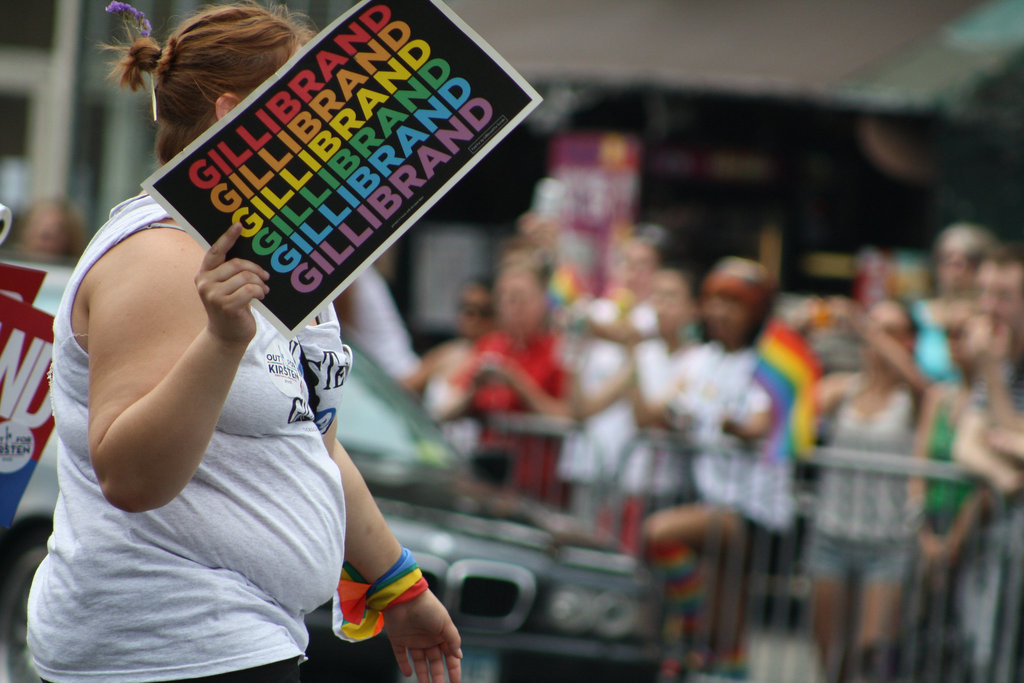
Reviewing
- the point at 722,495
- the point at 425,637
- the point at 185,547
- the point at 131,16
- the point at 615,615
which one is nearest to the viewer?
the point at 185,547

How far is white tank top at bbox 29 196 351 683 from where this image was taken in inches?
73.3

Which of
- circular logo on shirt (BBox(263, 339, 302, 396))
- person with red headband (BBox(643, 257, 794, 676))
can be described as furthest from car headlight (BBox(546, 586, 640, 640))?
circular logo on shirt (BBox(263, 339, 302, 396))

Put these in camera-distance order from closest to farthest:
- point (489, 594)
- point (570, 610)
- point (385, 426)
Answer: point (489, 594) < point (570, 610) < point (385, 426)

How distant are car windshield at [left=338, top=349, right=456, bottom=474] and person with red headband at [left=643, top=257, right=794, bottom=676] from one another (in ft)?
4.38

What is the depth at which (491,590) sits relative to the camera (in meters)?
4.56

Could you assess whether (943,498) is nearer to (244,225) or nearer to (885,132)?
(244,225)

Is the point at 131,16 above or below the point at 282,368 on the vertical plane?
above

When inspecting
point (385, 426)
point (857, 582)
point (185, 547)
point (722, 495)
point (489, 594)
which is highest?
point (185, 547)

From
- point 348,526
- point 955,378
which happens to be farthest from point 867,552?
point 348,526

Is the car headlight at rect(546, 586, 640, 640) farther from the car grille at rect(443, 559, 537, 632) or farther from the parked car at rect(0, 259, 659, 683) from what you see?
the car grille at rect(443, 559, 537, 632)

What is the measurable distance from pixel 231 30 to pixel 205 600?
831 mm

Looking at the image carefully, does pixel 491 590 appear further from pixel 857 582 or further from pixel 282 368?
pixel 282 368

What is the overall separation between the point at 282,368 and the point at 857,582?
4654 millimetres

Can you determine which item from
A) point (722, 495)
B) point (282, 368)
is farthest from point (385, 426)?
point (282, 368)
